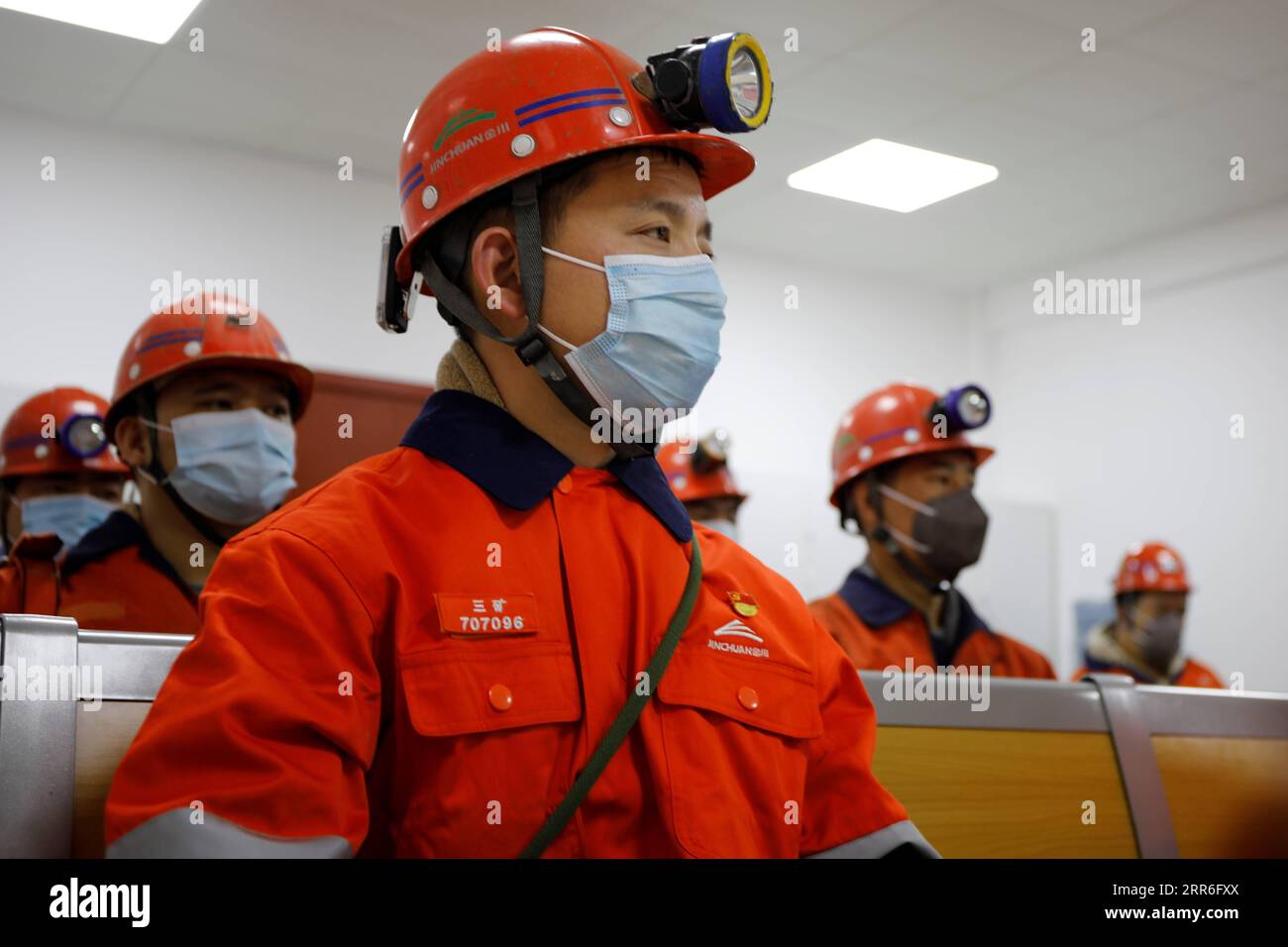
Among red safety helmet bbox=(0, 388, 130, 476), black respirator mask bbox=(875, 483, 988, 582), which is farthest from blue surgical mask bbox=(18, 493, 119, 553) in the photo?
black respirator mask bbox=(875, 483, 988, 582)

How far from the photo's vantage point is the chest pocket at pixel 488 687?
3.97ft

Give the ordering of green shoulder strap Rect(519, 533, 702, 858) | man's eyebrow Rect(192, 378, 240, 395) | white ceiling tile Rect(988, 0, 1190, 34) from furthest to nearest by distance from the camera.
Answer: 1. white ceiling tile Rect(988, 0, 1190, 34)
2. man's eyebrow Rect(192, 378, 240, 395)
3. green shoulder strap Rect(519, 533, 702, 858)

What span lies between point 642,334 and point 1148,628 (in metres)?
4.92

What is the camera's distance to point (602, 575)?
1.37m

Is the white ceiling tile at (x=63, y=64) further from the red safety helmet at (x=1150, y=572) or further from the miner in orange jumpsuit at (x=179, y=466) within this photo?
the red safety helmet at (x=1150, y=572)

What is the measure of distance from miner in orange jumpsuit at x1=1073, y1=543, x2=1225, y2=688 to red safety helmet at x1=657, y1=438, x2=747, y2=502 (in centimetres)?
184

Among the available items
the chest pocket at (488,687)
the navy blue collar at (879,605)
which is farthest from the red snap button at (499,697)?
the navy blue collar at (879,605)

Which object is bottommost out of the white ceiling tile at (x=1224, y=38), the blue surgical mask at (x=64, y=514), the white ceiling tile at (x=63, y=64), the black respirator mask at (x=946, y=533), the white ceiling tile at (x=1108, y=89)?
the black respirator mask at (x=946, y=533)

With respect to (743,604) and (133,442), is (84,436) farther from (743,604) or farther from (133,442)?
(743,604)

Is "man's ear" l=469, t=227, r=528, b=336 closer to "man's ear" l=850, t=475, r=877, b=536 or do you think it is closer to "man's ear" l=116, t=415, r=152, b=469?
"man's ear" l=116, t=415, r=152, b=469

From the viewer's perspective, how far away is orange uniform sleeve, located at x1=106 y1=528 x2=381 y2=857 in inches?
41.9

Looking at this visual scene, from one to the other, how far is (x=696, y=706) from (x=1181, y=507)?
6.60 metres

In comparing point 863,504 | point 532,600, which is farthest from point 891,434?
point 532,600
